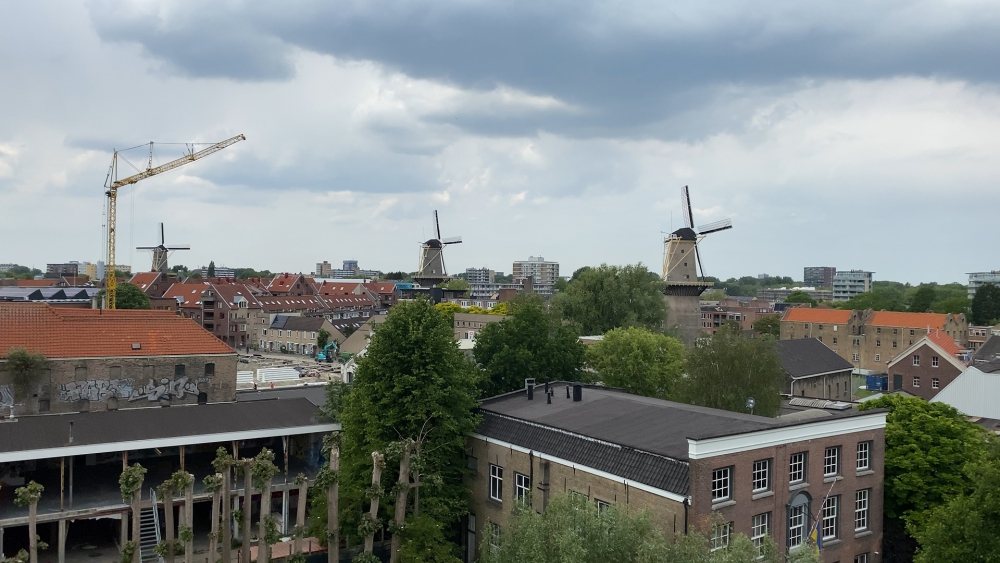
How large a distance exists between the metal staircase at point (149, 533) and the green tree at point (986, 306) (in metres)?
153

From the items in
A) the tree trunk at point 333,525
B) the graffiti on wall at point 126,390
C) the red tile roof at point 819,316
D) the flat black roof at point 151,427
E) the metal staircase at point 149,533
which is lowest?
the metal staircase at point 149,533

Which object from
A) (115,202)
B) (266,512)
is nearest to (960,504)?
(266,512)

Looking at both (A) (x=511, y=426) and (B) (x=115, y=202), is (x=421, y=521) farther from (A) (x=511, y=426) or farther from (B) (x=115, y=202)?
(B) (x=115, y=202)

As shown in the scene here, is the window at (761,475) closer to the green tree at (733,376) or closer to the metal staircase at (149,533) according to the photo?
the green tree at (733,376)

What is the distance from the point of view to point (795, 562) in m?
20.7

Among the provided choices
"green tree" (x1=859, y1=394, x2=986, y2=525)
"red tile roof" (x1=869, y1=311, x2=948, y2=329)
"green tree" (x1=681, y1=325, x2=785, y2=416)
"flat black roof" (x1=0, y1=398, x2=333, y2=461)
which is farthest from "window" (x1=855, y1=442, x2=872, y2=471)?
"red tile roof" (x1=869, y1=311, x2=948, y2=329)

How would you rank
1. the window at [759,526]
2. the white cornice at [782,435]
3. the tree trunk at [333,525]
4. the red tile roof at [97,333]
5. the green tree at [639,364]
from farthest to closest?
the green tree at [639,364] < the red tile roof at [97,333] < the tree trunk at [333,525] < the window at [759,526] < the white cornice at [782,435]

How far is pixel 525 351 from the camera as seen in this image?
44.4 meters

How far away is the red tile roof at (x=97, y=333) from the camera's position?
143 feet

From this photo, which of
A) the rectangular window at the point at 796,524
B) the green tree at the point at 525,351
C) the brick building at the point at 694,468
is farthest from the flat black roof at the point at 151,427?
the rectangular window at the point at 796,524

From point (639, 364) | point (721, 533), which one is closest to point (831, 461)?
point (721, 533)

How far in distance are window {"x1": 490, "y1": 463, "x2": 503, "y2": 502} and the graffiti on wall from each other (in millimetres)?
23283

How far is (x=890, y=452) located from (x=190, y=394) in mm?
39447

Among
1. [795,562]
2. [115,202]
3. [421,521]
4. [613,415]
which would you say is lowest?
[421,521]
